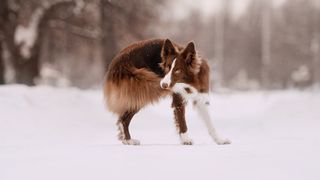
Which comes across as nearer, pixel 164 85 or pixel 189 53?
pixel 164 85

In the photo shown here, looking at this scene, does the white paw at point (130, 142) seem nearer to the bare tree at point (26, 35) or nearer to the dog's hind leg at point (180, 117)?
the dog's hind leg at point (180, 117)

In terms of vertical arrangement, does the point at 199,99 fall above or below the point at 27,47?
below

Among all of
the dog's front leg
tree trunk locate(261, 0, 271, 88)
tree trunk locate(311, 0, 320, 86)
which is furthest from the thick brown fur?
tree trunk locate(311, 0, 320, 86)

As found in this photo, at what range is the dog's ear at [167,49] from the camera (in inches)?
343

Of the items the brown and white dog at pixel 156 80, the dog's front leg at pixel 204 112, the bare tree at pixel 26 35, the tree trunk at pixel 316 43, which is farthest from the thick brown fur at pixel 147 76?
the tree trunk at pixel 316 43

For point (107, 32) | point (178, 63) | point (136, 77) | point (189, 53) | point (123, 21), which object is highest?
point (123, 21)

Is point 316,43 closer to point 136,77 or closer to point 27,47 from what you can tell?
point 27,47

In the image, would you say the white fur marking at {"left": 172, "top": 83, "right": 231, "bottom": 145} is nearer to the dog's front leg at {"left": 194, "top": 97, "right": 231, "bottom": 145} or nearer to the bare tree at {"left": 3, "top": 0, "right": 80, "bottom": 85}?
the dog's front leg at {"left": 194, "top": 97, "right": 231, "bottom": 145}

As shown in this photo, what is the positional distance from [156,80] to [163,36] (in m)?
33.4

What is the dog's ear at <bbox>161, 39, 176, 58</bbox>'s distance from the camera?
28.6 feet

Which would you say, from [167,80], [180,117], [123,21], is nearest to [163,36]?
[123,21]

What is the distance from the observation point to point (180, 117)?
9.14m

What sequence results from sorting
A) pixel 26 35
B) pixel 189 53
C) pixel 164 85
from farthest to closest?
pixel 26 35 < pixel 189 53 < pixel 164 85

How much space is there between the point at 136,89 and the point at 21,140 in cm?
331
